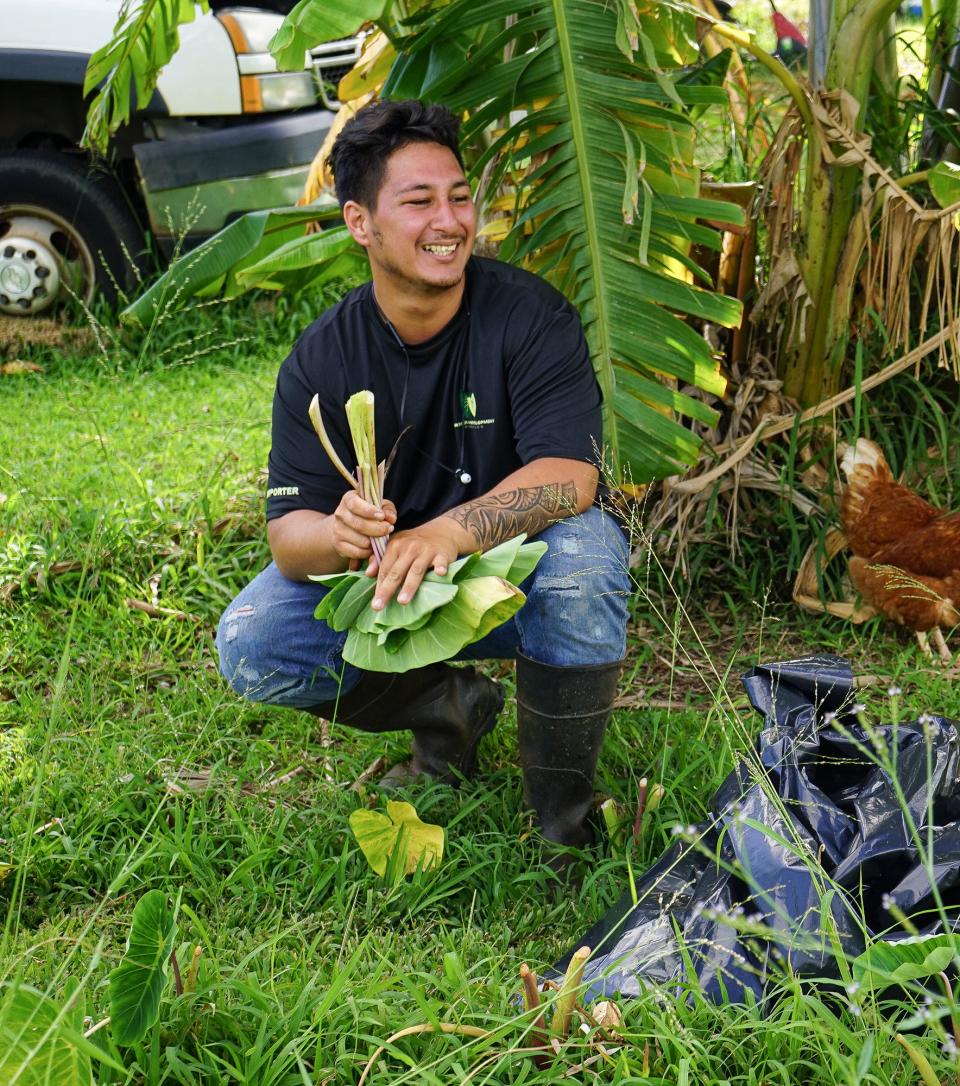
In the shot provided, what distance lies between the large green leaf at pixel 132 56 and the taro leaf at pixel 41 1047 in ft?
9.18

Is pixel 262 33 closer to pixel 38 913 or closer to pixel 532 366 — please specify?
pixel 532 366

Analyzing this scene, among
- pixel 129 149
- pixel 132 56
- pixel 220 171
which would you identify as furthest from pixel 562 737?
pixel 129 149

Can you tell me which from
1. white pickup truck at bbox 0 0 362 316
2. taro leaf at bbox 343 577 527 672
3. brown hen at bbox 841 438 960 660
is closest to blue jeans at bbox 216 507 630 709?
taro leaf at bbox 343 577 527 672

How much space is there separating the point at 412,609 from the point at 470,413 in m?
0.66

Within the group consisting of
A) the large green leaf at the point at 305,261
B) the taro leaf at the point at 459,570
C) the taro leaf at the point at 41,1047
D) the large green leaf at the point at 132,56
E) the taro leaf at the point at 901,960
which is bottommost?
the taro leaf at the point at 901,960

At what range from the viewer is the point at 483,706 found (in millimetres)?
3191

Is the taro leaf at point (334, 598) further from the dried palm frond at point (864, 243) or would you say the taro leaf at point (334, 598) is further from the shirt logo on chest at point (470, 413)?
the dried palm frond at point (864, 243)

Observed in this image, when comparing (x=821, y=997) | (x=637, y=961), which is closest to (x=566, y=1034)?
(x=637, y=961)

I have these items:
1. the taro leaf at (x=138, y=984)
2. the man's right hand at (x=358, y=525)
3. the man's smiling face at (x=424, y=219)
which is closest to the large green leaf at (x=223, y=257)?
the man's smiling face at (x=424, y=219)

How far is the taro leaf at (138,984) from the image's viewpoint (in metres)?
1.91

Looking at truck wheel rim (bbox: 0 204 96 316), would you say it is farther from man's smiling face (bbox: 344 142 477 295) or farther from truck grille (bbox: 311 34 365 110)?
man's smiling face (bbox: 344 142 477 295)

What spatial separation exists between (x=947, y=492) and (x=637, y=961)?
244 centimetres

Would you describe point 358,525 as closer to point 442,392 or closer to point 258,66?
point 442,392

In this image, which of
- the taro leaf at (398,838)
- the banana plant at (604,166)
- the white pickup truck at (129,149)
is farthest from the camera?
the white pickup truck at (129,149)
